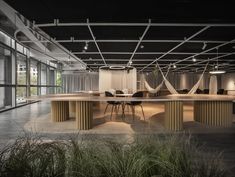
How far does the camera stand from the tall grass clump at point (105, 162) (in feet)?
4.56

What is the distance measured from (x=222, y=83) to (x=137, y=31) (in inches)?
682

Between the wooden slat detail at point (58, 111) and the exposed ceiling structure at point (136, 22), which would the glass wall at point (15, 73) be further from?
the exposed ceiling structure at point (136, 22)

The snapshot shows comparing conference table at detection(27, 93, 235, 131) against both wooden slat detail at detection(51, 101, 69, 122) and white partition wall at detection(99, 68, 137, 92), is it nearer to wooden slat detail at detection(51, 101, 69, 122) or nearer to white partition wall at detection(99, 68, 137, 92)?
wooden slat detail at detection(51, 101, 69, 122)

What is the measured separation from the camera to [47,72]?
1673 cm

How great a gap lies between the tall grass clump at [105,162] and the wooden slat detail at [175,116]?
418cm

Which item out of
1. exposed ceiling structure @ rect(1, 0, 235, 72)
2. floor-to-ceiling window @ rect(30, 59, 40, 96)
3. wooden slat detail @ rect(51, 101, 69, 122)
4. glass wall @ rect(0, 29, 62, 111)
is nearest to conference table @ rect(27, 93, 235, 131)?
wooden slat detail @ rect(51, 101, 69, 122)

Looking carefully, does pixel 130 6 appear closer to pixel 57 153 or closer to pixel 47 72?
pixel 57 153

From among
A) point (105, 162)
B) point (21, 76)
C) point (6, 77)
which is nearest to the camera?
point (105, 162)

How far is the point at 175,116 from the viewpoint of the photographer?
18.8 feet

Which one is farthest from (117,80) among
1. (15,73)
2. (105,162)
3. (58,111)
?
(105,162)

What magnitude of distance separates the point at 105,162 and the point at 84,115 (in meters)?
4.34

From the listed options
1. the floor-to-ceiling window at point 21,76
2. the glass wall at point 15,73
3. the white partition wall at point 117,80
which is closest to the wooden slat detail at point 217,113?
the glass wall at point 15,73

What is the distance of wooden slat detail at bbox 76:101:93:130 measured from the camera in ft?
18.7

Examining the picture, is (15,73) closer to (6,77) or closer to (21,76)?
(6,77)
